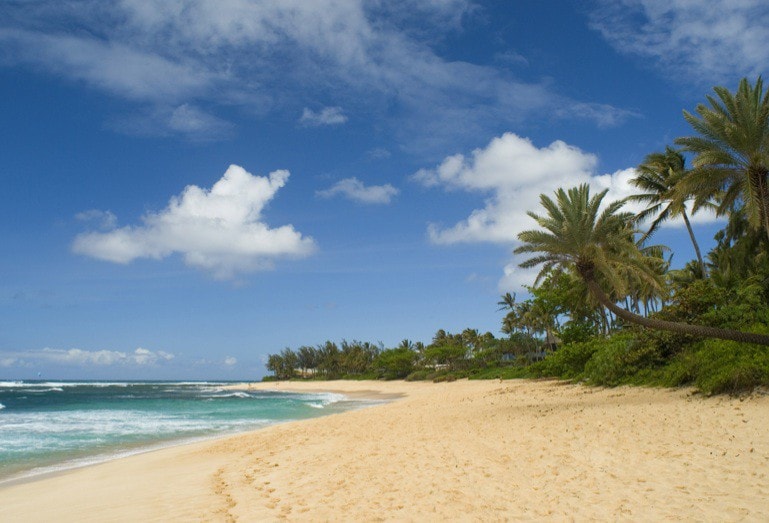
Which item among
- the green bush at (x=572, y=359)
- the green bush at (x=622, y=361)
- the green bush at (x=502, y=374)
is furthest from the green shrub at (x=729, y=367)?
the green bush at (x=502, y=374)

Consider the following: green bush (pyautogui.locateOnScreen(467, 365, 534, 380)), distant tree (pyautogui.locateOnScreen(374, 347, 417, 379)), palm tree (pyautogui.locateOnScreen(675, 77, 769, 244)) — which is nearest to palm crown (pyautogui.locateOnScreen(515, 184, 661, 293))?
palm tree (pyautogui.locateOnScreen(675, 77, 769, 244))

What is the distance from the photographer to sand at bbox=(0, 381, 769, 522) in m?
7.09

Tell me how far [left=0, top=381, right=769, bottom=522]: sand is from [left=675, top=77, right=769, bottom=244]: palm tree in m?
6.83

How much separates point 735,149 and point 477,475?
1403 centimetres

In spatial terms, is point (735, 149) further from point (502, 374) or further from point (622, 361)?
point (502, 374)

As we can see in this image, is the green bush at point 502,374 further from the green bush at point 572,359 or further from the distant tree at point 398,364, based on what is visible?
the distant tree at point 398,364

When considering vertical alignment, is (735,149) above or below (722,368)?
above

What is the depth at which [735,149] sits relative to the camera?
52.8ft

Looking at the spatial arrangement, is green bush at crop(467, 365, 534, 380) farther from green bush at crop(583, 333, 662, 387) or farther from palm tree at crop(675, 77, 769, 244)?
palm tree at crop(675, 77, 769, 244)

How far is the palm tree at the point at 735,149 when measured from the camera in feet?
51.2

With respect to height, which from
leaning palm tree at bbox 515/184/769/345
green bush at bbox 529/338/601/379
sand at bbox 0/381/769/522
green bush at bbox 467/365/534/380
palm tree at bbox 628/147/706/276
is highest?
palm tree at bbox 628/147/706/276

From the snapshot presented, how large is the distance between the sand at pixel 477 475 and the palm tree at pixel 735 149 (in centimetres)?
683

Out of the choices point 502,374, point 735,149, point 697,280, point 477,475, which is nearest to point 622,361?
point 697,280

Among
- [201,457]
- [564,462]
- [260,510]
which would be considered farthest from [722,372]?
[201,457]
